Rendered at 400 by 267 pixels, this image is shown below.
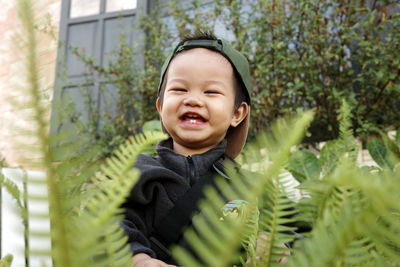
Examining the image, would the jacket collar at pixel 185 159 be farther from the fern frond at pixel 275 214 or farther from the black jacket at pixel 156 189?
the fern frond at pixel 275 214

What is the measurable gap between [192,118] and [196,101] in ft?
0.20

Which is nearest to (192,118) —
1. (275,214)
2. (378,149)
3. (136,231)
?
(136,231)

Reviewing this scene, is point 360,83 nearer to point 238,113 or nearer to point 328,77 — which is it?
point 328,77

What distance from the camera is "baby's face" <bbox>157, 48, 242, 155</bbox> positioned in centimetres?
107

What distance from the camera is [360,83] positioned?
3205 mm

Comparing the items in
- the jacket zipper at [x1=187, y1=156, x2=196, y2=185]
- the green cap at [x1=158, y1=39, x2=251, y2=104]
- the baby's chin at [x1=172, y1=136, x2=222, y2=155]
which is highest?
the green cap at [x1=158, y1=39, x2=251, y2=104]

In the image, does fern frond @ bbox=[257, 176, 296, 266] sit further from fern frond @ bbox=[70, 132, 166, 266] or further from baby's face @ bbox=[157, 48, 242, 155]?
baby's face @ bbox=[157, 48, 242, 155]

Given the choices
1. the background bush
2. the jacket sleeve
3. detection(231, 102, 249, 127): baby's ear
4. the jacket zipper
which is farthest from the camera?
the background bush

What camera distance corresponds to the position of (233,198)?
0.12 metres

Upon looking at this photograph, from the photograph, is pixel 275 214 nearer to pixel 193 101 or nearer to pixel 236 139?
pixel 193 101

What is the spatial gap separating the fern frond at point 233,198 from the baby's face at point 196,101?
91 cm

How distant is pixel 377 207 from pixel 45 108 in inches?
4.0

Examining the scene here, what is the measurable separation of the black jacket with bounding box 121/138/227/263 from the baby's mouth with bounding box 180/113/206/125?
0.10 m

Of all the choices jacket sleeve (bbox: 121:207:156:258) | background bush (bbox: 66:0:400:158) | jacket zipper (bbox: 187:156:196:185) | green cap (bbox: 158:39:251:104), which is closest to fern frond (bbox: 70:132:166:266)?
jacket sleeve (bbox: 121:207:156:258)
